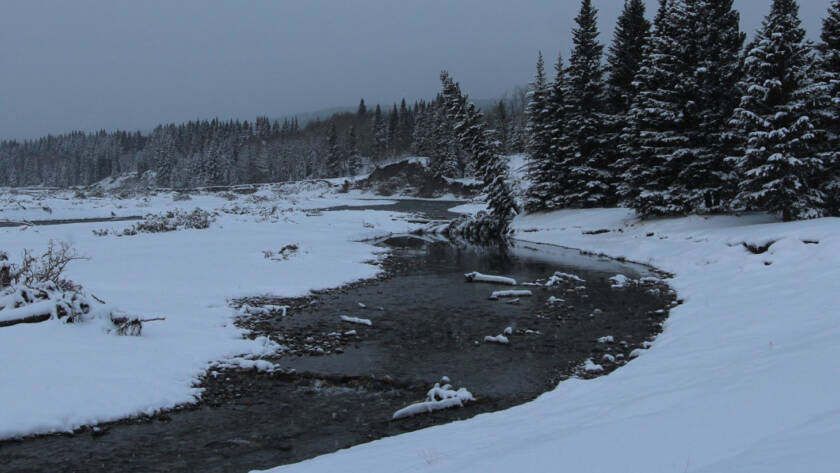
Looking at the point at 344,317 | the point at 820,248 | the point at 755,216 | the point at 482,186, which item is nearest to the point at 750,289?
the point at 820,248

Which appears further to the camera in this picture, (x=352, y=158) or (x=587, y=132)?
(x=352, y=158)

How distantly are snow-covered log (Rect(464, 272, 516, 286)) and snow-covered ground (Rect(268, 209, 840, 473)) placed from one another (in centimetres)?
673

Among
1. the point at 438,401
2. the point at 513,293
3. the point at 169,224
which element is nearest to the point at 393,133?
the point at 169,224

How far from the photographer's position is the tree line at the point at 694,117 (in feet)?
67.3

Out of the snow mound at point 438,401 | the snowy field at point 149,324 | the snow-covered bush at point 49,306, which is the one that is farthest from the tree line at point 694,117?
the snow-covered bush at point 49,306

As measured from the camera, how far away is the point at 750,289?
505 inches

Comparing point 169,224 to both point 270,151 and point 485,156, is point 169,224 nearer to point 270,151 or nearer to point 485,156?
point 485,156

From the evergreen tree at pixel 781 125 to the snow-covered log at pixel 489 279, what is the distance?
12.1 meters

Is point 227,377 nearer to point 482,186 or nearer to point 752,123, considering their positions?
point 752,123

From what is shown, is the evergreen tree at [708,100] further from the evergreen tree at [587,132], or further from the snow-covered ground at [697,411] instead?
the snow-covered ground at [697,411]

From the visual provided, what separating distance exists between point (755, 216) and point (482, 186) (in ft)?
57.8

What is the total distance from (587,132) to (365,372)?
3261 cm

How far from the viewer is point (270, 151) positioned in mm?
149375

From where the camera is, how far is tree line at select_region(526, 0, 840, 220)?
67.3ft
